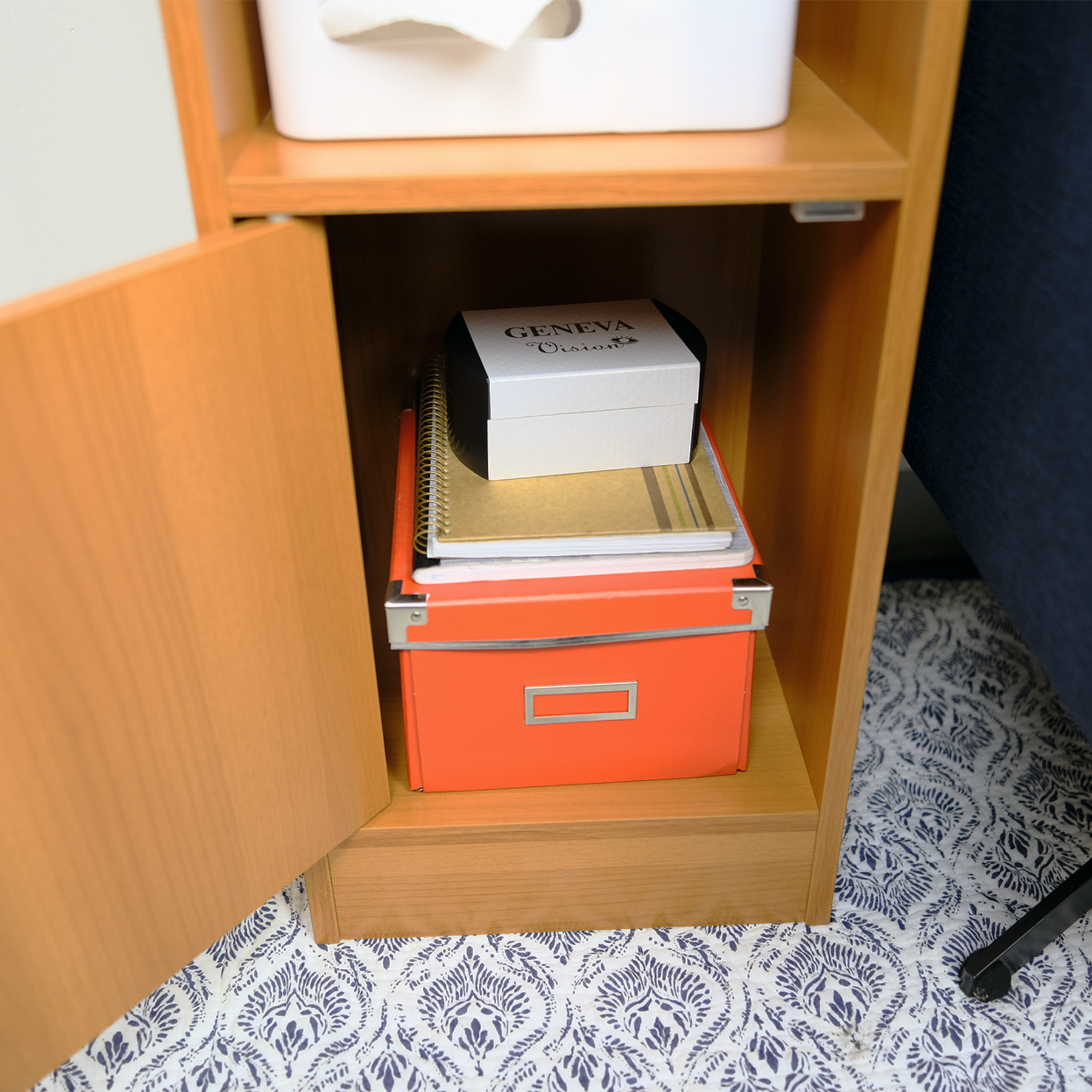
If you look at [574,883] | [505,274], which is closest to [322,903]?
[574,883]

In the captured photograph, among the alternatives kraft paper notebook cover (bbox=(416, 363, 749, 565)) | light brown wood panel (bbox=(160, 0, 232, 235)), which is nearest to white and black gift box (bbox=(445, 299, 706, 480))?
kraft paper notebook cover (bbox=(416, 363, 749, 565))

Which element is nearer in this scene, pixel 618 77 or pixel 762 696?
pixel 618 77

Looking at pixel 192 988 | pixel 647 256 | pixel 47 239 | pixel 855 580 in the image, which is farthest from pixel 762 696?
pixel 47 239

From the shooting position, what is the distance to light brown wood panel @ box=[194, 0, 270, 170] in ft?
1.63

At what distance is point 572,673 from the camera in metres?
0.69

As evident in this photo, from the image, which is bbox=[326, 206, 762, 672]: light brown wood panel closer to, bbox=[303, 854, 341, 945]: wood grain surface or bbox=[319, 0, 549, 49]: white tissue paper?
bbox=[303, 854, 341, 945]: wood grain surface

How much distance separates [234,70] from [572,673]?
43 cm

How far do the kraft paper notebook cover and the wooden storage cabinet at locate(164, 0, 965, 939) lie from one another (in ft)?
0.27

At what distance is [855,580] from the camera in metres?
0.62

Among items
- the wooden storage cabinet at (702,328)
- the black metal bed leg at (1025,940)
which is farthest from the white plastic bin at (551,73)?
the black metal bed leg at (1025,940)

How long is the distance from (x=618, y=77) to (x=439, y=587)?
326mm

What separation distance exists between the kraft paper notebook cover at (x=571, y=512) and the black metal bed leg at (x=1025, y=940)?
321 mm

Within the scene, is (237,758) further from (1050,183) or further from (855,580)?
(1050,183)

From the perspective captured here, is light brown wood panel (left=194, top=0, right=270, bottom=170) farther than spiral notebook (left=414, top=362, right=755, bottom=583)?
No
